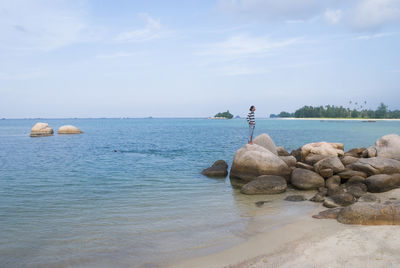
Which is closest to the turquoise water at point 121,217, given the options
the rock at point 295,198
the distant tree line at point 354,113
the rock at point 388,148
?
the rock at point 295,198

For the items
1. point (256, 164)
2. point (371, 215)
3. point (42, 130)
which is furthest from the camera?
point (42, 130)

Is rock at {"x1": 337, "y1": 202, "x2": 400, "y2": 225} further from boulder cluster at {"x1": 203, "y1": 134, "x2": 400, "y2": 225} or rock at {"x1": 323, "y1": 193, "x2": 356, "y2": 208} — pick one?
rock at {"x1": 323, "y1": 193, "x2": 356, "y2": 208}

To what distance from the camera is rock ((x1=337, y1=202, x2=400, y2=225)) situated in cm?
698

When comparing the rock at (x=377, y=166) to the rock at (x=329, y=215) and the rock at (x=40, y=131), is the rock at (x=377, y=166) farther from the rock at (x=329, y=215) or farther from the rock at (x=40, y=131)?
the rock at (x=40, y=131)

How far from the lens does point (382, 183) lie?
10758mm

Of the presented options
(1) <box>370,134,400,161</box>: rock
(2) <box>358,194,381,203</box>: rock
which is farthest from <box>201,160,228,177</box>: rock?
(1) <box>370,134,400,161</box>: rock

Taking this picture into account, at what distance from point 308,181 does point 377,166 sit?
278 cm

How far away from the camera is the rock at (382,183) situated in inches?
424

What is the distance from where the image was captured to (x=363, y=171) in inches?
478

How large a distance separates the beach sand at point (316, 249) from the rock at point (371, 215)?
259 mm

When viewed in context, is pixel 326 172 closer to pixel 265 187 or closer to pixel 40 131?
pixel 265 187

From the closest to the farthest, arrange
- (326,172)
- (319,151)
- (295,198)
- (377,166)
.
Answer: (295,198) < (377,166) < (326,172) < (319,151)

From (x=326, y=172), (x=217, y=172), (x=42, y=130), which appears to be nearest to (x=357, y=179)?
(x=326, y=172)

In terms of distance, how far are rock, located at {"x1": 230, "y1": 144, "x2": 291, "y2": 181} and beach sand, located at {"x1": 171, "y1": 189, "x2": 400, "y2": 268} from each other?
5567 millimetres
